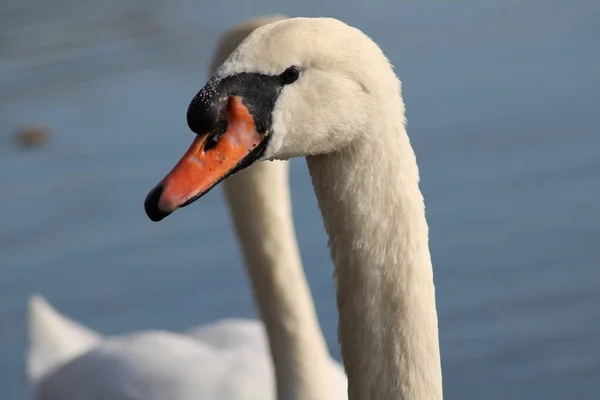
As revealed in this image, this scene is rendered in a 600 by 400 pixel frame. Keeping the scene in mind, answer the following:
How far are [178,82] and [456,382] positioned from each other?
12.3 ft

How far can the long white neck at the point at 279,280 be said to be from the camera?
5379mm

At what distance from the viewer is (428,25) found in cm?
989

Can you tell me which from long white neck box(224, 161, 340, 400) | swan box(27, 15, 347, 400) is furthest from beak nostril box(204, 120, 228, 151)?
long white neck box(224, 161, 340, 400)

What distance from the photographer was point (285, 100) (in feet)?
11.0

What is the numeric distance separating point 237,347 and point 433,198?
157 cm

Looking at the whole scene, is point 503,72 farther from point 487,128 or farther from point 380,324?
point 380,324

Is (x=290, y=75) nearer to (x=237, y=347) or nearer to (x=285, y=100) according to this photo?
(x=285, y=100)

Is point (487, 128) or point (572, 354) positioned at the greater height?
point (487, 128)

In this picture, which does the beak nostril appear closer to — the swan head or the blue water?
the swan head

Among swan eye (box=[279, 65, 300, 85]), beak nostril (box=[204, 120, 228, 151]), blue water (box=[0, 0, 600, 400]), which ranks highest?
blue water (box=[0, 0, 600, 400])

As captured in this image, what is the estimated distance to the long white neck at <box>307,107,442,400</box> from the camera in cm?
341

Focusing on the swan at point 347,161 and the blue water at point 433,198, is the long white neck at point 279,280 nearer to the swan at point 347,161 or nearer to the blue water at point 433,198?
the blue water at point 433,198

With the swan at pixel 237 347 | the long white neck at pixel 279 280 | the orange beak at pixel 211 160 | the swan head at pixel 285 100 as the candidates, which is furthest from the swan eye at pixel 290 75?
the long white neck at pixel 279 280

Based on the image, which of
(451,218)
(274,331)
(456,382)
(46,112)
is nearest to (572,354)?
(456,382)
